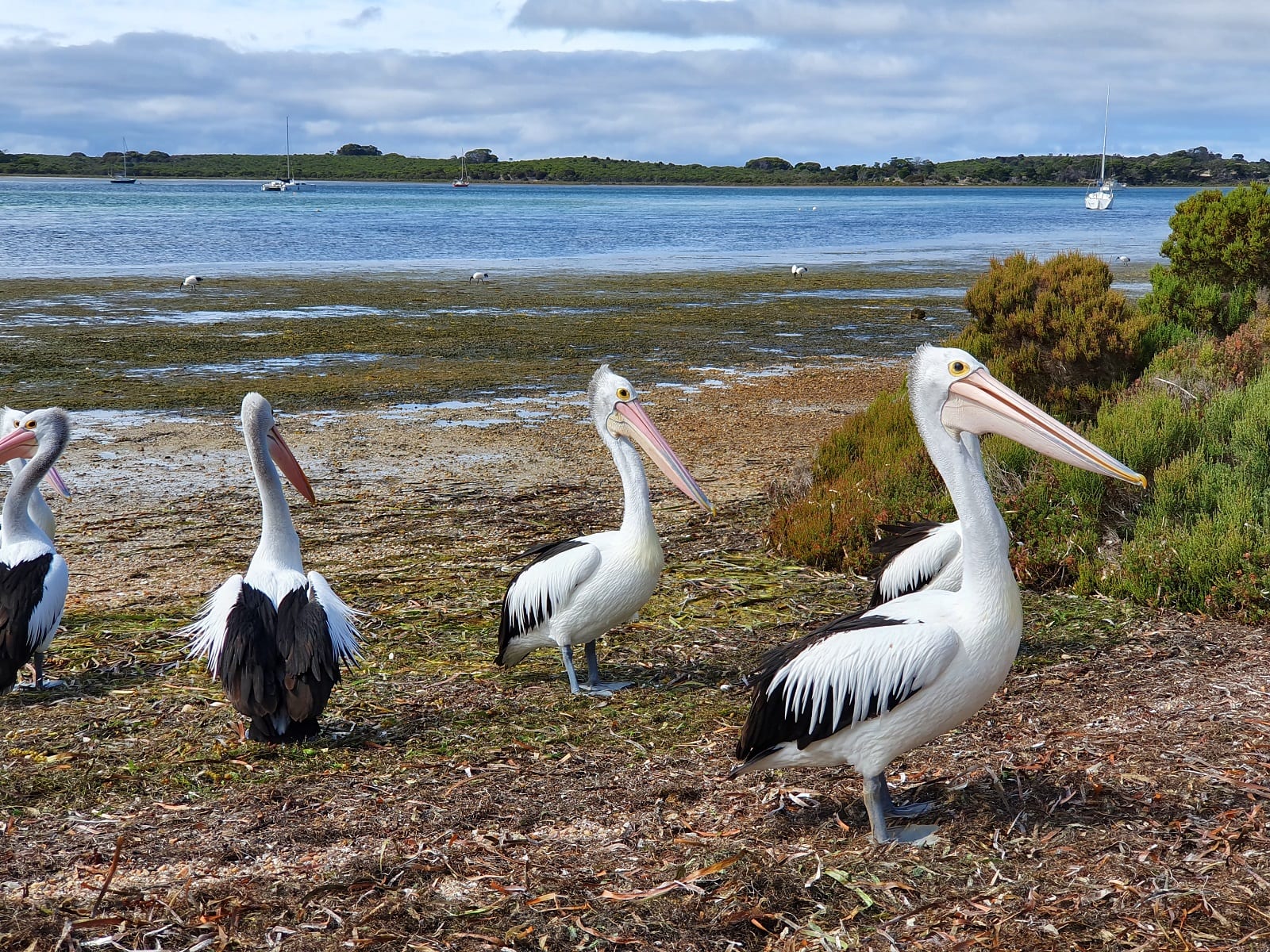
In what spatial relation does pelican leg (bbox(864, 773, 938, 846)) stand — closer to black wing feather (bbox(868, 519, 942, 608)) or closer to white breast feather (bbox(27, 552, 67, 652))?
black wing feather (bbox(868, 519, 942, 608))

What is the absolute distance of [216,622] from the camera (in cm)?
447

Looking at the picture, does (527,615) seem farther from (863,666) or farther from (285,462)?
(863,666)

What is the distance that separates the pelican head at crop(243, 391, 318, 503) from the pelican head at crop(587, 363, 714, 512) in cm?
136

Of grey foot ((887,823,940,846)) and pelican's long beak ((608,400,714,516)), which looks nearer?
grey foot ((887,823,940,846))

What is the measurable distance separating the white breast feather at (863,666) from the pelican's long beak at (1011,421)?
0.61m

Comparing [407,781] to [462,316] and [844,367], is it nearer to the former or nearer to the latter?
[844,367]

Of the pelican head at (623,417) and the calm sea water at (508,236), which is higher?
the calm sea water at (508,236)

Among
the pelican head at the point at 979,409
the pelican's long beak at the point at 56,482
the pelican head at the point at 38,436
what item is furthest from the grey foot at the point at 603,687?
the pelican's long beak at the point at 56,482

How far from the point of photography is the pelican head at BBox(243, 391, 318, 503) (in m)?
5.09

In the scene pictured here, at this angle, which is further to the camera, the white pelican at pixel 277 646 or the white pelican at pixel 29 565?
the white pelican at pixel 29 565

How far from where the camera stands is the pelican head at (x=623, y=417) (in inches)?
202

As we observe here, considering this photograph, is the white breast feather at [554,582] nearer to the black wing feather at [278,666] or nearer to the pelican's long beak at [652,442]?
the pelican's long beak at [652,442]

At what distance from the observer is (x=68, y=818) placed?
12.7ft

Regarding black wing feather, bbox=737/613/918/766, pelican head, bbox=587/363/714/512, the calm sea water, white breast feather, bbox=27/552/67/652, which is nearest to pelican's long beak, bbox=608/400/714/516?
pelican head, bbox=587/363/714/512
